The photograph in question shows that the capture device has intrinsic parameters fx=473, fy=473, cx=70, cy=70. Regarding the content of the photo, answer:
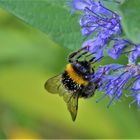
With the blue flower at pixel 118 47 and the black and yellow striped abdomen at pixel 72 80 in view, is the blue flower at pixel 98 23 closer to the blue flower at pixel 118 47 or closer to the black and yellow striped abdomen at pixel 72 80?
the blue flower at pixel 118 47

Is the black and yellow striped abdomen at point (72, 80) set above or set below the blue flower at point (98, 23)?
below

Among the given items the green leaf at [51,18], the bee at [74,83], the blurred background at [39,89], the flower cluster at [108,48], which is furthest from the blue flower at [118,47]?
the blurred background at [39,89]

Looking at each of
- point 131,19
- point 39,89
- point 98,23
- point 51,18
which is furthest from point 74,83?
point 39,89

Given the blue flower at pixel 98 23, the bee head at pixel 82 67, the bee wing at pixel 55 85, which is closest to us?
the blue flower at pixel 98 23

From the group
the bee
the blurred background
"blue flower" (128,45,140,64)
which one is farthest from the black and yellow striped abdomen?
the blurred background

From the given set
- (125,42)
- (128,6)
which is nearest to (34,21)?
(125,42)

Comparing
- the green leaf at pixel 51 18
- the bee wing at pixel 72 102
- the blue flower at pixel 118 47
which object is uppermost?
the green leaf at pixel 51 18
